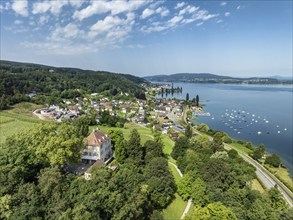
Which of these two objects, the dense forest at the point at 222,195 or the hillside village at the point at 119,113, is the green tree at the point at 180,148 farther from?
the hillside village at the point at 119,113

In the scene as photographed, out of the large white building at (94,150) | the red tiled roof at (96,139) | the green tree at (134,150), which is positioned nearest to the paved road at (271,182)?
the green tree at (134,150)

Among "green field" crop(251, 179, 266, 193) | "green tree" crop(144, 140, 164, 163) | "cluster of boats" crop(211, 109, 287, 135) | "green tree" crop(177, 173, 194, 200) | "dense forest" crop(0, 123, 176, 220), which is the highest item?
"dense forest" crop(0, 123, 176, 220)

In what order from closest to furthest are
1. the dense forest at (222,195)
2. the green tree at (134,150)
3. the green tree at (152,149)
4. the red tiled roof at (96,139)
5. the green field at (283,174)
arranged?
the dense forest at (222,195) → the red tiled roof at (96,139) → the green tree at (134,150) → the green tree at (152,149) → the green field at (283,174)

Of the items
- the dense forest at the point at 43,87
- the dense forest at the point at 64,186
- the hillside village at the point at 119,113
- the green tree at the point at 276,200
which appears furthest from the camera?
the dense forest at the point at 43,87

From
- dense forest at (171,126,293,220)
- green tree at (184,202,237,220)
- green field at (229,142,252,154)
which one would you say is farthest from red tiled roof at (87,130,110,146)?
green field at (229,142,252,154)

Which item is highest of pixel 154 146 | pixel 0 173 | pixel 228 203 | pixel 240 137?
pixel 0 173

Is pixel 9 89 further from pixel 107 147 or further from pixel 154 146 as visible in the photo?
pixel 154 146

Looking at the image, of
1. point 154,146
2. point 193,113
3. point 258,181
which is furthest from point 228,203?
point 193,113

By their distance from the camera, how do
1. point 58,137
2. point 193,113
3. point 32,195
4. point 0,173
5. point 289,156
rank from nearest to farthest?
point 32,195 < point 0,173 < point 58,137 < point 289,156 < point 193,113

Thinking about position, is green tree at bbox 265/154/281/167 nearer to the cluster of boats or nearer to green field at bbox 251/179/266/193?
green field at bbox 251/179/266/193
